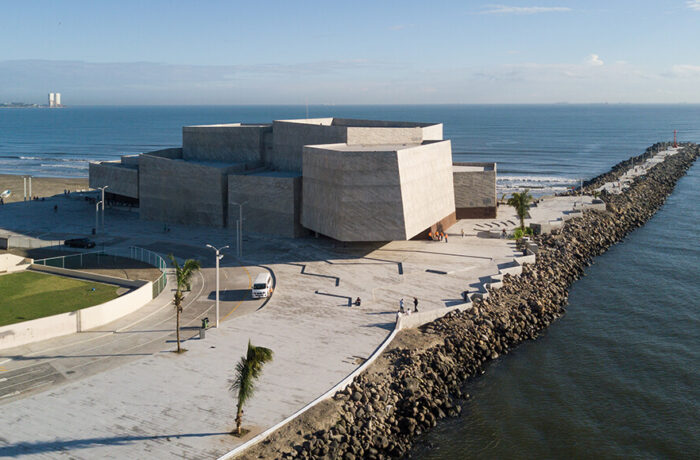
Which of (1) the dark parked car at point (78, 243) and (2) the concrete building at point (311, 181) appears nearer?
(2) the concrete building at point (311, 181)

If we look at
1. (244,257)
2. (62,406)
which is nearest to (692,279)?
(244,257)

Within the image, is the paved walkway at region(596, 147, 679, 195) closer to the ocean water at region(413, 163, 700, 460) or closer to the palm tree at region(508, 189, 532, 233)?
the palm tree at region(508, 189, 532, 233)

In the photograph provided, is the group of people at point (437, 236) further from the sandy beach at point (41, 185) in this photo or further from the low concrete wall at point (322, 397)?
the sandy beach at point (41, 185)

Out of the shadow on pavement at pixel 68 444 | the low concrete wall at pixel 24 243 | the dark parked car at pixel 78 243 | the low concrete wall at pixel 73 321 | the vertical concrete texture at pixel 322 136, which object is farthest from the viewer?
the vertical concrete texture at pixel 322 136

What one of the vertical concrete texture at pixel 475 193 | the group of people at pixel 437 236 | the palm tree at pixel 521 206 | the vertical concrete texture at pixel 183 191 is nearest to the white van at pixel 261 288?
the group of people at pixel 437 236

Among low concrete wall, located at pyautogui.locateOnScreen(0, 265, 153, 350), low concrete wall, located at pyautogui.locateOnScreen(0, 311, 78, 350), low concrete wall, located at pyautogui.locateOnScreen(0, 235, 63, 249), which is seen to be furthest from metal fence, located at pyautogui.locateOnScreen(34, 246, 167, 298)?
low concrete wall, located at pyautogui.locateOnScreen(0, 311, 78, 350)

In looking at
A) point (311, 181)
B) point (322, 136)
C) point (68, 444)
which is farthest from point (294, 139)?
point (68, 444)

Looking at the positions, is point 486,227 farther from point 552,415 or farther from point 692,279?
point 552,415
